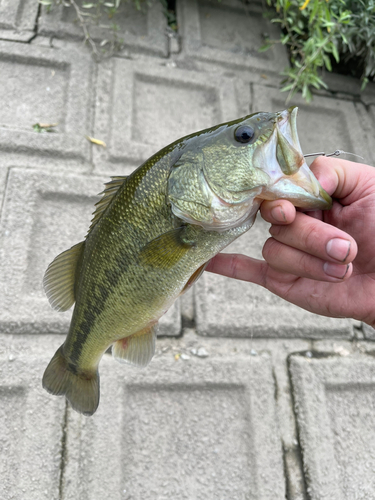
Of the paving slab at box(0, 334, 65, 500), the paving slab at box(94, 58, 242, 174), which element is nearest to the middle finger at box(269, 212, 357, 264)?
the paving slab at box(0, 334, 65, 500)

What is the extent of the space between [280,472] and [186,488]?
419mm

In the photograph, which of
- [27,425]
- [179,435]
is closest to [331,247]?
[179,435]

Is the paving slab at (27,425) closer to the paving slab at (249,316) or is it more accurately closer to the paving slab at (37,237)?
the paving slab at (37,237)

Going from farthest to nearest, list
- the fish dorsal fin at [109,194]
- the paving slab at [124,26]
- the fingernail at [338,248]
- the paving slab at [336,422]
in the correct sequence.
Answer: the paving slab at [124,26] → the paving slab at [336,422] → the fish dorsal fin at [109,194] → the fingernail at [338,248]

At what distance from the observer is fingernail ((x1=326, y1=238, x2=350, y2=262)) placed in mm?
943

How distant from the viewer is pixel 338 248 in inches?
37.3

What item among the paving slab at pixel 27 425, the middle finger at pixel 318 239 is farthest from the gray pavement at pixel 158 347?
the middle finger at pixel 318 239

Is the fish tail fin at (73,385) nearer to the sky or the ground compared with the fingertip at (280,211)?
nearer to the ground

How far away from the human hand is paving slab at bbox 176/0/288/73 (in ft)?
6.17

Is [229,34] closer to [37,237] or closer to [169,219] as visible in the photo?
[37,237]

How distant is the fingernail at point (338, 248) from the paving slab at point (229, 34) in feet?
7.14

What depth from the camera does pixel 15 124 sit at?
2.10 meters

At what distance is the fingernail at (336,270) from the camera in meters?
1.01

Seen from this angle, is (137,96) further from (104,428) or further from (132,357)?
(104,428)
